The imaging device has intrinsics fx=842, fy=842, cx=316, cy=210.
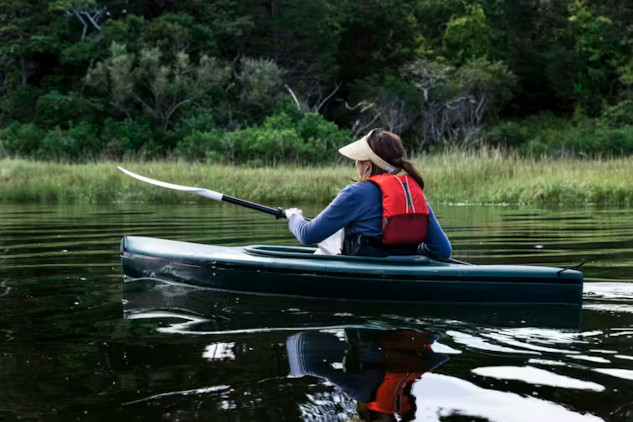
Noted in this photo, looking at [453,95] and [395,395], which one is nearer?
[395,395]

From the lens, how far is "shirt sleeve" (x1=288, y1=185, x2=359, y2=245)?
15.1 feet

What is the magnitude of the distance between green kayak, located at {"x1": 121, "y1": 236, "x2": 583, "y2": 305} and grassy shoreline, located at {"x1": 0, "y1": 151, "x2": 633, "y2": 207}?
953cm

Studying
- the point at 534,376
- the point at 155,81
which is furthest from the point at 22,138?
the point at 534,376

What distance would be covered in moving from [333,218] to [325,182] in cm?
1126

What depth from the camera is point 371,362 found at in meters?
3.35

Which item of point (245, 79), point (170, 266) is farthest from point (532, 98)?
point (170, 266)

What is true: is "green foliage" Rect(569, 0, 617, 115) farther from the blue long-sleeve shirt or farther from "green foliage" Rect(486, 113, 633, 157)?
the blue long-sleeve shirt

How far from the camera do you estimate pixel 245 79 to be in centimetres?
3042

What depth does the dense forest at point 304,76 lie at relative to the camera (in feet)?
93.9

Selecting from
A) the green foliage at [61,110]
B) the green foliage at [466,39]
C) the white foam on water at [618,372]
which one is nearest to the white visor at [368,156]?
the white foam on water at [618,372]

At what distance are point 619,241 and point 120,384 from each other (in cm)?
603

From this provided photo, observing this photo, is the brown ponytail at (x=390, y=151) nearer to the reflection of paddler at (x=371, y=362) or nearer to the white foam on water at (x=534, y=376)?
the reflection of paddler at (x=371, y=362)

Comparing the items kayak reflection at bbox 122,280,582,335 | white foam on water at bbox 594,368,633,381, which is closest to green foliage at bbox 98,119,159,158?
kayak reflection at bbox 122,280,582,335

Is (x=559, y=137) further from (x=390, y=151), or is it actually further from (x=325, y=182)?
(x=390, y=151)
